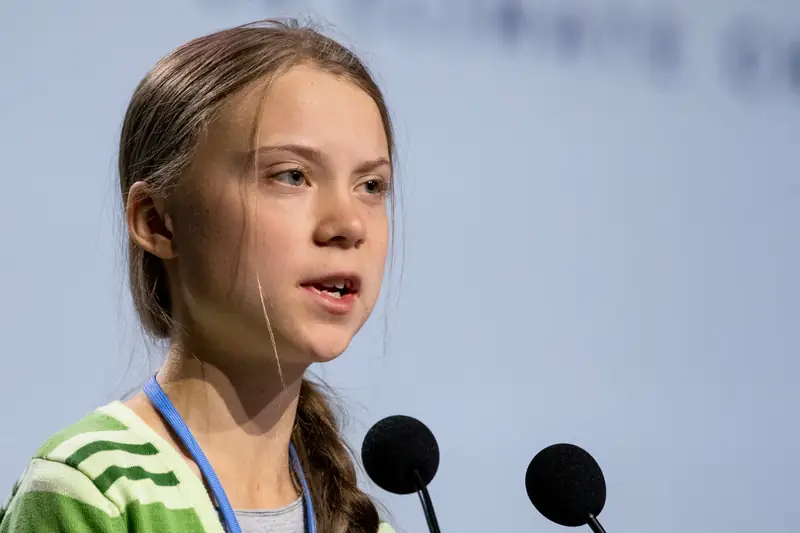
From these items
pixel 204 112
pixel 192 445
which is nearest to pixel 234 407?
pixel 192 445

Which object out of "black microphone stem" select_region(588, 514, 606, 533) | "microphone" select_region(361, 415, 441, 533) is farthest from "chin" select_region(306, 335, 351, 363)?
"black microphone stem" select_region(588, 514, 606, 533)

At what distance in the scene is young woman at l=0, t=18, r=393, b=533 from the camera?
3.31ft

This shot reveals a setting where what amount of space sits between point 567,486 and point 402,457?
0.55ft

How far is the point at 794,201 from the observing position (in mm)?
2150

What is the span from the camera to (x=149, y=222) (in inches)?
43.6

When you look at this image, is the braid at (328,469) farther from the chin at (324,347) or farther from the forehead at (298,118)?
the forehead at (298,118)

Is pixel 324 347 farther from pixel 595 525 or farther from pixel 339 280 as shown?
pixel 595 525

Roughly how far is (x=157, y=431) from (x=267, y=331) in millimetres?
136

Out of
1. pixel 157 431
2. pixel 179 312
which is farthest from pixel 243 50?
pixel 157 431

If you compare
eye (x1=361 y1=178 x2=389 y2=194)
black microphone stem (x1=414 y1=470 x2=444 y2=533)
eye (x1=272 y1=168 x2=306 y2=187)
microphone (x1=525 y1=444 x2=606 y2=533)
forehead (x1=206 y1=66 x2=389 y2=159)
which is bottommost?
black microphone stem (x1=414 y1=470 x2=444 y2=533)

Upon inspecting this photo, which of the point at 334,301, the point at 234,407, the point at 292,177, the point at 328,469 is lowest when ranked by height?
the point at 328,469

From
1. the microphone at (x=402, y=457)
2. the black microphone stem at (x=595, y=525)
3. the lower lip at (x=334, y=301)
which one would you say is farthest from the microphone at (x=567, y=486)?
the lower lip at (x=334, y=301)

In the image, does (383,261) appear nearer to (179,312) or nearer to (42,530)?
(179,312)

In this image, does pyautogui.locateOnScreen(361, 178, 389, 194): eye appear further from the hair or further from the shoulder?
the shoulder
